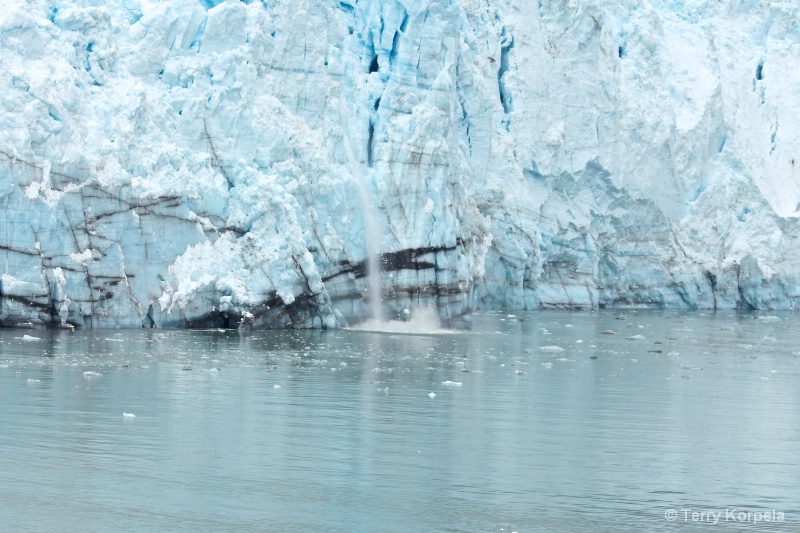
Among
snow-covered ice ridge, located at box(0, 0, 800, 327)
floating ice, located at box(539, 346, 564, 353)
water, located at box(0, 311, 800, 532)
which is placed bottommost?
water, located at box(0, 311, 800, 532)

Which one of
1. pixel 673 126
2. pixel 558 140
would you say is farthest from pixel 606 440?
pixel 673 126

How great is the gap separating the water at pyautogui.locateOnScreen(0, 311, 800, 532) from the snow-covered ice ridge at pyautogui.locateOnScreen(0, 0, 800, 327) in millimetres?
1371

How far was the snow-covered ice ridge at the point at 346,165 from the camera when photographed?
54.9 ft

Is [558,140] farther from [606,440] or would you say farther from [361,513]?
[361,513]

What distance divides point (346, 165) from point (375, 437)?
33.1 feet

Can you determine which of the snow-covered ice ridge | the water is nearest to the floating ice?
the water

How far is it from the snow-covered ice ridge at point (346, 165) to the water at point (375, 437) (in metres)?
1.37

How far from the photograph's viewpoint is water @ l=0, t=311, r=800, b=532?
7438mm

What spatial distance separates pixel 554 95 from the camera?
26500 millimetres

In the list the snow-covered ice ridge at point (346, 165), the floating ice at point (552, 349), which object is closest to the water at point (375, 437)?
the floating ice at point (552, 349)

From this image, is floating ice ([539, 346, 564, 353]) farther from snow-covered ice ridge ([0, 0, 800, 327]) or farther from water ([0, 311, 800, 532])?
snow-covered ice ridge ([0, 0, 800, 327])

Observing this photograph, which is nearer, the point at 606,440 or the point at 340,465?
the point at 340,465

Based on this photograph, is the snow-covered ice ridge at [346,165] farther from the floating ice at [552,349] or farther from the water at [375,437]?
the floating ice at [552,349]

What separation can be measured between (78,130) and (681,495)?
11.2m
